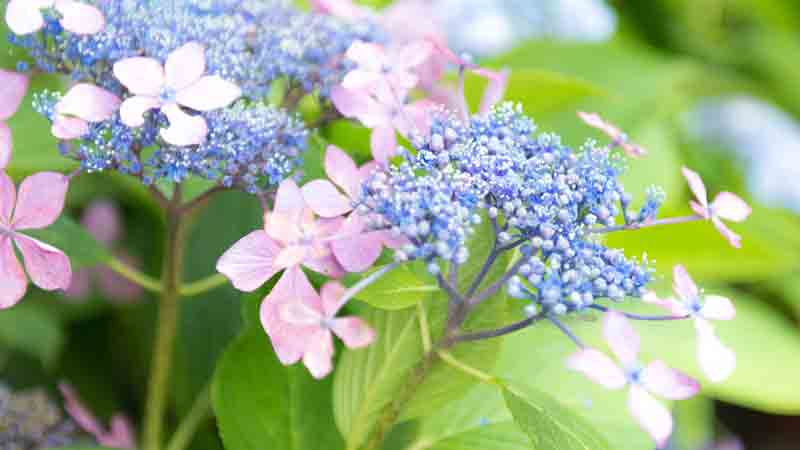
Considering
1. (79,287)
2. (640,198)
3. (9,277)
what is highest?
(9,277)

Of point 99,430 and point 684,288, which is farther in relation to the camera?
point 99,430

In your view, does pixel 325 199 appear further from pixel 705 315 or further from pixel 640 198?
pixel 640 198

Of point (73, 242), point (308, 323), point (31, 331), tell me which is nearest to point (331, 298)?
point (308, 323)

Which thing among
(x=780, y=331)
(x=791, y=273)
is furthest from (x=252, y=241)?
(x=791, y=273)

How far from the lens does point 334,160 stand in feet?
1.38

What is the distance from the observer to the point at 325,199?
40 cm

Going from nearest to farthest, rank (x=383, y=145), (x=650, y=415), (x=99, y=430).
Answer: (x=650, y=415) → (x=383, y=145) → (x=99, y=430)

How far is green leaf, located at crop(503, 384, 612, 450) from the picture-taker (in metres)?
0.38

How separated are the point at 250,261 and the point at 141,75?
0.32 ft

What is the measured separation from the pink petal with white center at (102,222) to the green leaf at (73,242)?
25cm

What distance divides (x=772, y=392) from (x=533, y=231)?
44 centimetres

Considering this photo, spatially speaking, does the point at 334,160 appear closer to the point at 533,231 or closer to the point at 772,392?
the point at 533,231

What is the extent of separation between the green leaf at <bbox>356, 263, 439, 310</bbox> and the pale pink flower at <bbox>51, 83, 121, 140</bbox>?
0.46 feet

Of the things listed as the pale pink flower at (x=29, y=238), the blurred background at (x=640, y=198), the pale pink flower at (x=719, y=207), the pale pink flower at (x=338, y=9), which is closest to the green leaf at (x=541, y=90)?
the blurred background at (x=640, y=198)
